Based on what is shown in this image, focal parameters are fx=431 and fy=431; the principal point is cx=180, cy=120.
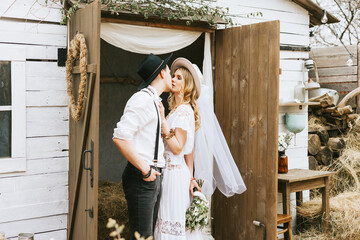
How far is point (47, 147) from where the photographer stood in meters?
4.30

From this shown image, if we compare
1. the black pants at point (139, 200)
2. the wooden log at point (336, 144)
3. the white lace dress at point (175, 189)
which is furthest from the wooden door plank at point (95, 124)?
the wooden log at point (336, 144)

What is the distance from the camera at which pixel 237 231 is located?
5117 mm

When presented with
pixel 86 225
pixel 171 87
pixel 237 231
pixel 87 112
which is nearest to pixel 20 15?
pixel 87 112

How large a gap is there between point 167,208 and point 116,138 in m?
0.90

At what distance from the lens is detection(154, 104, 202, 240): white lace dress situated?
3777 millimetres

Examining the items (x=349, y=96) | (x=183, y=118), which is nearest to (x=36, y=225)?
(x=183, y=118)

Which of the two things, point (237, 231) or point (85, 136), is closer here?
point (85, 136)

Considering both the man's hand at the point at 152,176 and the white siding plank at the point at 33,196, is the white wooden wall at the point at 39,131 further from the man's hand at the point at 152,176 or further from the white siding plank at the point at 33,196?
the man's hand at the point at 152,176

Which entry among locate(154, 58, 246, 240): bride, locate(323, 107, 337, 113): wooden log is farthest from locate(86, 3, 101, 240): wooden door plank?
locate(323, 107, 337, 113): wooden log

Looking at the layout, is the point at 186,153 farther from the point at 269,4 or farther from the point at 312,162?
the point at 312,162

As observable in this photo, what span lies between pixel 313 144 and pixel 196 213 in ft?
11.9

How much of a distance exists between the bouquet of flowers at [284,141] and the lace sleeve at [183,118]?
6.89 feet

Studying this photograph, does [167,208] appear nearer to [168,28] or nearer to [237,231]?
[237,231]

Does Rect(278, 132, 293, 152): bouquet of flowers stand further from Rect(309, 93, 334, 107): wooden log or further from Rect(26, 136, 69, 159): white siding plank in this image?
Rect(26, 136, 69, 159): white siding plank
